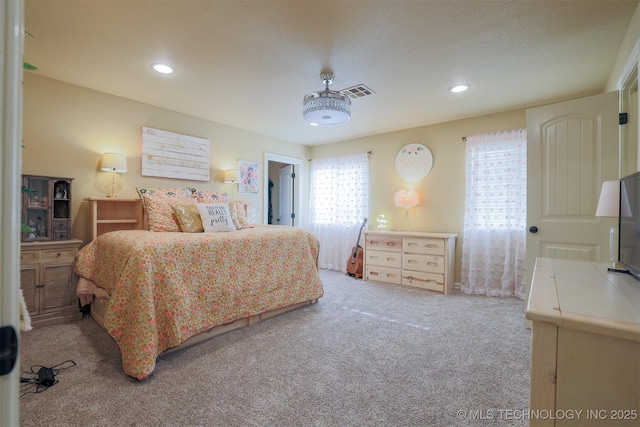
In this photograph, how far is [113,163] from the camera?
306 cm

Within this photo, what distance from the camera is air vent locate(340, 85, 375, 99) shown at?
3000mm

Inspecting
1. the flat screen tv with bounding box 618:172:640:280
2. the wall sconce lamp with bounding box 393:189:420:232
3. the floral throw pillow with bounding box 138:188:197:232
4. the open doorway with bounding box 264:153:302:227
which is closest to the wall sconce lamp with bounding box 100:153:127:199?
the floral throw pillow with bounding box 138:188:197:232

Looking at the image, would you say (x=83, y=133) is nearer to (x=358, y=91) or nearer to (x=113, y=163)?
(x=113, y=163)

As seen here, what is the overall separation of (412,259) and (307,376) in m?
2.58

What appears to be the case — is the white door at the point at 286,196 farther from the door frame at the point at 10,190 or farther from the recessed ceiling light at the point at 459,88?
the door frame at the point at 10,190

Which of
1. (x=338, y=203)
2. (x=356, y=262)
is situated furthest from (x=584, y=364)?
(x=338, y=203)

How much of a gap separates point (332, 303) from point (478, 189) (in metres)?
2.42

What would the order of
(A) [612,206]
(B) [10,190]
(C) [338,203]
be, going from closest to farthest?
(B) [10,190], (A) [612,206], (C) [338,203]

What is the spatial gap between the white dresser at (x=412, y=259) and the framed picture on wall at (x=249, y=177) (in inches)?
76.8

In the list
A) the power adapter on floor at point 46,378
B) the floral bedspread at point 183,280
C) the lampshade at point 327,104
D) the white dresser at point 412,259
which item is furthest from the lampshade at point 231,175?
the power adapter on floor at point 46,378

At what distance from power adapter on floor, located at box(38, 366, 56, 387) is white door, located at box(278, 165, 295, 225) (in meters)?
4.14

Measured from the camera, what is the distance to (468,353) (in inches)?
85.3

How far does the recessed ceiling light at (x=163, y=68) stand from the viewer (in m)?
2.60

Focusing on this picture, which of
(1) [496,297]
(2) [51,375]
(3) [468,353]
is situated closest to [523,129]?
(1) [496,297]
